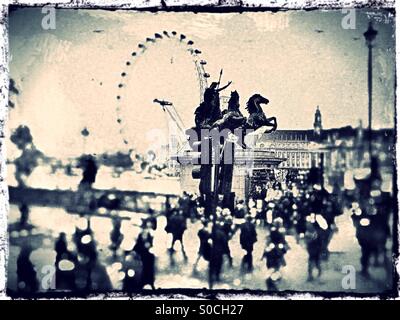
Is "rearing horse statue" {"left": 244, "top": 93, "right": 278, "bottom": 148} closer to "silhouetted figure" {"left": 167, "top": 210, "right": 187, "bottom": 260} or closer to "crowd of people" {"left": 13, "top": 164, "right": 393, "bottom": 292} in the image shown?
"crowd of people" {"left": 13, "top": 164, "right": 393, "bottom": 292}

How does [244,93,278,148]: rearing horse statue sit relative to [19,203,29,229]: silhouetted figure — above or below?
above

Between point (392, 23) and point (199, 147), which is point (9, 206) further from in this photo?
point (392, 23)

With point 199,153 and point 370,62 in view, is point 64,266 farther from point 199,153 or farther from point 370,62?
point 370,62

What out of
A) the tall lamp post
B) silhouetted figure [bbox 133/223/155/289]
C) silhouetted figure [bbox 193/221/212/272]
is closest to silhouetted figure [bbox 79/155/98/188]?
silhouetted figure [bbox 133/223/155/289]

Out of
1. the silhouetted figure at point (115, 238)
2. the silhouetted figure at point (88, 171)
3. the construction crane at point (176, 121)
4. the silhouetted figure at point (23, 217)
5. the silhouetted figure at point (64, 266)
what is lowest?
the silhouetted figure at point (64, 266)

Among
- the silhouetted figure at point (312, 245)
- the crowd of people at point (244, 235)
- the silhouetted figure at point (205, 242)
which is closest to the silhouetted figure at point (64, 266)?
the crowd of people at point (244, 235)

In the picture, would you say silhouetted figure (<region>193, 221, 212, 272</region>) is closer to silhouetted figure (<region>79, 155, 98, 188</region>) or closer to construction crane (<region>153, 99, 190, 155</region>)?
construction crane (<region>153, 99, 190, 155</region>)

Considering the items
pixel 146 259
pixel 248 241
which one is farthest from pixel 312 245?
pixel 146 259

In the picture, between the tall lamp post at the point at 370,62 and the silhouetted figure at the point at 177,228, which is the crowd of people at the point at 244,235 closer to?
the silhouetted figure at the point at 177,228

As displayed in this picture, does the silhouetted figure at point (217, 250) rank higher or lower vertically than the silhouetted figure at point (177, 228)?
lower

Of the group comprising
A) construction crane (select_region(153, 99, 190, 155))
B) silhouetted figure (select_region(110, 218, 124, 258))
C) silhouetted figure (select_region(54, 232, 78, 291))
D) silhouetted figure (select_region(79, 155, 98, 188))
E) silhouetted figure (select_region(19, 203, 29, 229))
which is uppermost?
construction crane (select_region(153, 99, 190, 155))
